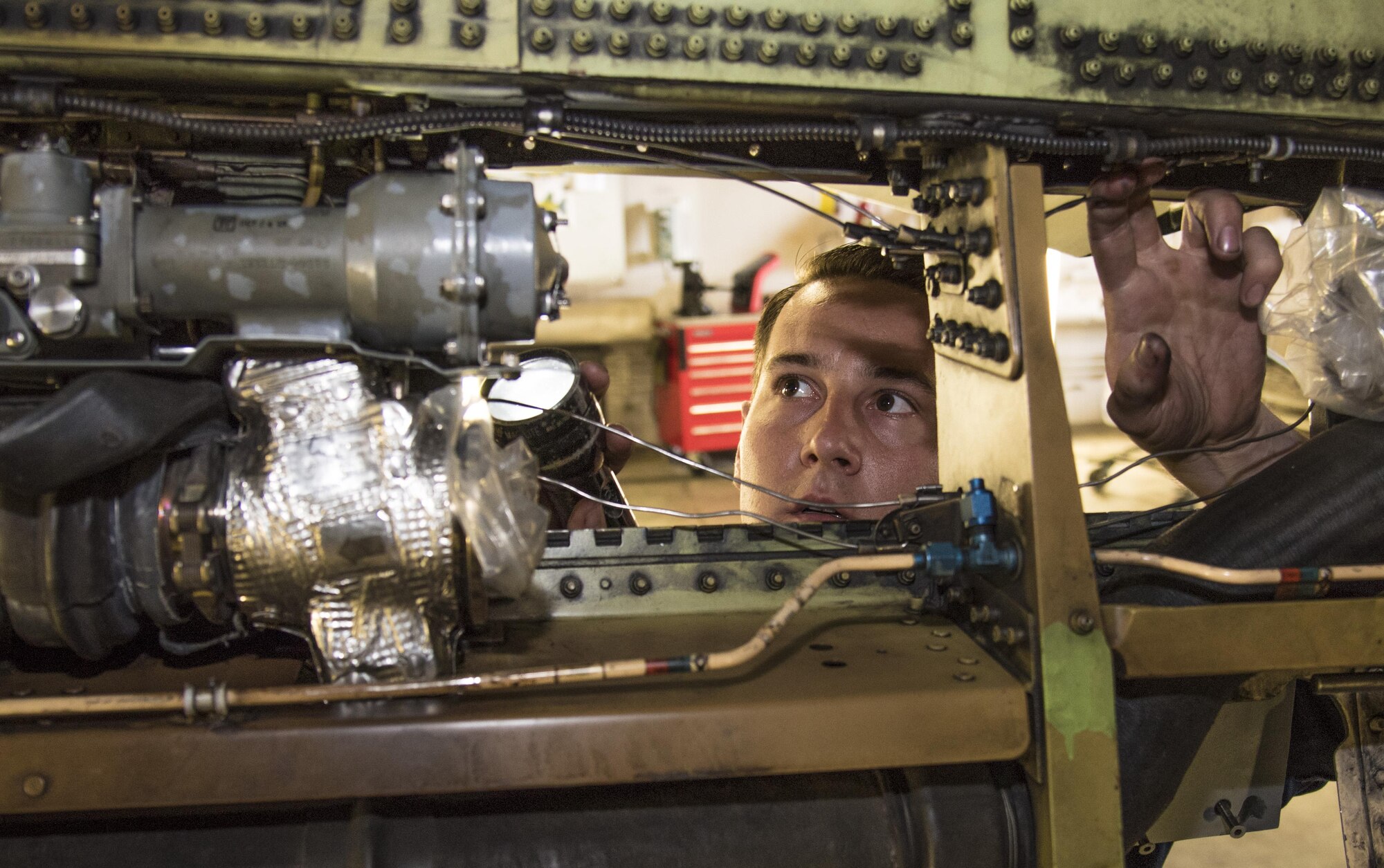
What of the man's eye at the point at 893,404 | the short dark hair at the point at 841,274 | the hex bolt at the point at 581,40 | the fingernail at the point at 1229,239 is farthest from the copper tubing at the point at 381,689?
the short dark hair at the point at 841,274

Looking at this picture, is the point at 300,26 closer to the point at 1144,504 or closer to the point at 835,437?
the point at 835,437

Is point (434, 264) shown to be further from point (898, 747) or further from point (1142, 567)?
point (1142, 567)

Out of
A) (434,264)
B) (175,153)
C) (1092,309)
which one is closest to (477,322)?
(434,264)

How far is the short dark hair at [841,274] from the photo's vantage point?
72.7 inches

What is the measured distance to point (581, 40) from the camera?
2.89ft

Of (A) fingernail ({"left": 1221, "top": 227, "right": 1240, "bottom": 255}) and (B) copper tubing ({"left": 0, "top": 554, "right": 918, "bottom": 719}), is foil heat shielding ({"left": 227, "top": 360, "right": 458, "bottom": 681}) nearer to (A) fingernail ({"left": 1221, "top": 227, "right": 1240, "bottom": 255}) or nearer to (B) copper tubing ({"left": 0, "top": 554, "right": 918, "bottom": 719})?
(B) copper tubing ({"left": 0, "top": 554, "right": 918, "bottom": 719})

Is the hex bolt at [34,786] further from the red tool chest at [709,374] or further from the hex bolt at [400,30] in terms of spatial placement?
the red tool chest at [709,374]

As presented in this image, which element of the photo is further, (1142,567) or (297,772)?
(1142,567)

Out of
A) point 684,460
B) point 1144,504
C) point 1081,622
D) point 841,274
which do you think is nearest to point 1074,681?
point 1081,622

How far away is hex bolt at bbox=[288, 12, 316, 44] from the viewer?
2.73 ft

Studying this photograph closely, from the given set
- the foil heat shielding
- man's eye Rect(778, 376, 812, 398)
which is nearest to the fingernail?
man's eye Rect(778, 376, 812, 398)

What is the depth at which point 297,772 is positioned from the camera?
2.49 ft

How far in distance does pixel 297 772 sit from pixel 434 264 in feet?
1.51

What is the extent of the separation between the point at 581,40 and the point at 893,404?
101 centimetres
